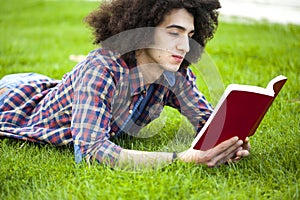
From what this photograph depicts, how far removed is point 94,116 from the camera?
2303 millimetres

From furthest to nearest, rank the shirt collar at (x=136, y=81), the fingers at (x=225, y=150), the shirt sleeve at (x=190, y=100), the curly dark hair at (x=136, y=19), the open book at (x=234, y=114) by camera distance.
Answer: the shirt sleeve at (x=190, y=100) < the shirt collar at (x=136, y=81) < the curly dark hair at (x=136, y=19) < the fingers at (x=225, y=150) < the open book at (x=234, y=114)

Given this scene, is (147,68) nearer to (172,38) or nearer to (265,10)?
(172,38)

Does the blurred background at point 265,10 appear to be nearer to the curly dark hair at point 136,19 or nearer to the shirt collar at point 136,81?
the curly dark hair at point 136,19

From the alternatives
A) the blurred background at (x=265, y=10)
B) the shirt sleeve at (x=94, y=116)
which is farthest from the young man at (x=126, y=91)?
the blurred background at (x=265, y=10)

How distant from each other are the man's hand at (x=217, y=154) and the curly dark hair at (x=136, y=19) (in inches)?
23.2

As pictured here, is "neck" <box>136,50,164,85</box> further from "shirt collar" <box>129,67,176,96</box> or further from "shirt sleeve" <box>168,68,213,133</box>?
"shirt sleeve" <box>168,68,213,133</box>

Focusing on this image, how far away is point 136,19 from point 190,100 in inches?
26.0

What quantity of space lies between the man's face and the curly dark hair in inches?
1.1

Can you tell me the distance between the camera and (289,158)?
242 cm

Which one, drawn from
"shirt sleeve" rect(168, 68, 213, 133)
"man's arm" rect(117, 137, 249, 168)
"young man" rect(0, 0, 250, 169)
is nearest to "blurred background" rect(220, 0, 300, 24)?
"shirt sleeve" rect(168, 68, 213, 133)

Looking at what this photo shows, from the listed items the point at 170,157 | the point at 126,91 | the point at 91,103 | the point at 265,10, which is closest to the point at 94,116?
the point at 91,103

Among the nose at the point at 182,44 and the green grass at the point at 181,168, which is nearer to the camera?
the green grass at the point at 181,168

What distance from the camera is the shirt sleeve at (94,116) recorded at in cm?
229

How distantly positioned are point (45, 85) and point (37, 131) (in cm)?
42
